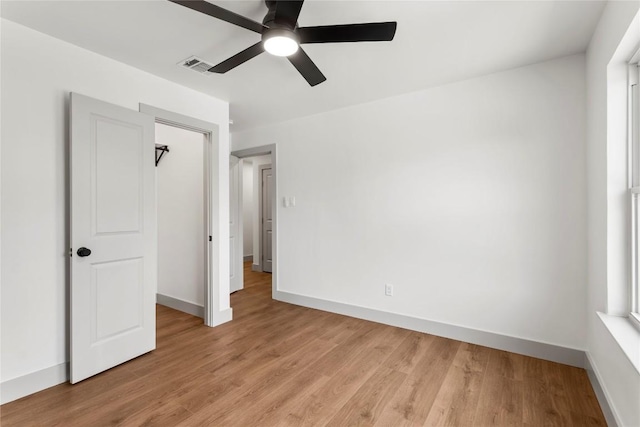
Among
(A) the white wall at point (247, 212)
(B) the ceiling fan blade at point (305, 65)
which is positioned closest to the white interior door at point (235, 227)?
(A) the white wall at point (247, 212)

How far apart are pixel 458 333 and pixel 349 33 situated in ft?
9.18

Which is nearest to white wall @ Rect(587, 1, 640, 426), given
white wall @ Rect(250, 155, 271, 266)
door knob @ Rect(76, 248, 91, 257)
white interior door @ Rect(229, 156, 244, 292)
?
door knob @ Rect(76, 248, 91, 257)

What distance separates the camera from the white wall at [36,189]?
6.52 feet

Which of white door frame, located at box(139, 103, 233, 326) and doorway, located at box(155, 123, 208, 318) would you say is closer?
white door frame, located at box(139, 103, 233, 326)

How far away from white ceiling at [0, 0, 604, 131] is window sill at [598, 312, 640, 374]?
6.34 feet

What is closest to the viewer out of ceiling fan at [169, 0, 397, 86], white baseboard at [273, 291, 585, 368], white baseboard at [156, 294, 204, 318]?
ceiling fan at [169, 0, 397, 86]

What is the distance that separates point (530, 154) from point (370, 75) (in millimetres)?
1589

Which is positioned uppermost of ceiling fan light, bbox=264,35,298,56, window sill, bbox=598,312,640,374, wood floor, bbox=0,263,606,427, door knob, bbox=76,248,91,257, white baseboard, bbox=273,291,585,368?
ceiling fan light, bbox=264,35,298,56

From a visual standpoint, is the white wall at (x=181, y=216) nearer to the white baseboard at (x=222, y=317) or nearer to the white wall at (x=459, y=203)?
the white baseboard at (x=222, y=317)

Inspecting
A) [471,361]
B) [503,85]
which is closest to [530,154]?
[503,85]

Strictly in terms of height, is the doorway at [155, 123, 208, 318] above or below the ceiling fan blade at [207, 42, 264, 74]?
below

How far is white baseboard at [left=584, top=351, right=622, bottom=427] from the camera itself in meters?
1.69

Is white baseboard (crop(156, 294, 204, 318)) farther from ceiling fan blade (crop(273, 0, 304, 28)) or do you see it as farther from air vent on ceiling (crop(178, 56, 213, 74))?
ceiling fan blade (crop(273, 0, 304, 28))

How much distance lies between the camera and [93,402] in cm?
197
